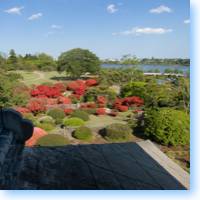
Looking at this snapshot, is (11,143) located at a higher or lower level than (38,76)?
lower

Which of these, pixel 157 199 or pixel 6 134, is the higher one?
Result: pixel 6 134

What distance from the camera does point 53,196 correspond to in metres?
2.15

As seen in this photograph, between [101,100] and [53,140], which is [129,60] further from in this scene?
[53,140]

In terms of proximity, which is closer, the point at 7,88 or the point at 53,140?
the point at 53,140

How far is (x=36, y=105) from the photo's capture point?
18.0 ft

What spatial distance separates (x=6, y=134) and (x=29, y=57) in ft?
9.17

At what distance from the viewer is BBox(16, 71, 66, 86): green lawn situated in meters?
5.17

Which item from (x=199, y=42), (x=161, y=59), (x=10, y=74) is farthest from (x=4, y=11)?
(x=199, y=42)

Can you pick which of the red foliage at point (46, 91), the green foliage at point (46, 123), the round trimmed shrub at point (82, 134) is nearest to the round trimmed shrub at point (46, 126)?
the green foliage at point (46, 123)

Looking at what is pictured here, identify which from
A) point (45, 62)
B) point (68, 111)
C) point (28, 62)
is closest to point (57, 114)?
point (68, 111)

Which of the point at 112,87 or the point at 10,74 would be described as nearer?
the point at 10,74

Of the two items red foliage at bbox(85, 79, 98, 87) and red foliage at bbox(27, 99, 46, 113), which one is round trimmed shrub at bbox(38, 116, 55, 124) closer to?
red foliage at bbox(27, 99, 46, 113)

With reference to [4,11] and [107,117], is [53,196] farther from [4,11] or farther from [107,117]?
[107,117]

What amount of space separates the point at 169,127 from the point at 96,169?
251 centimetres
